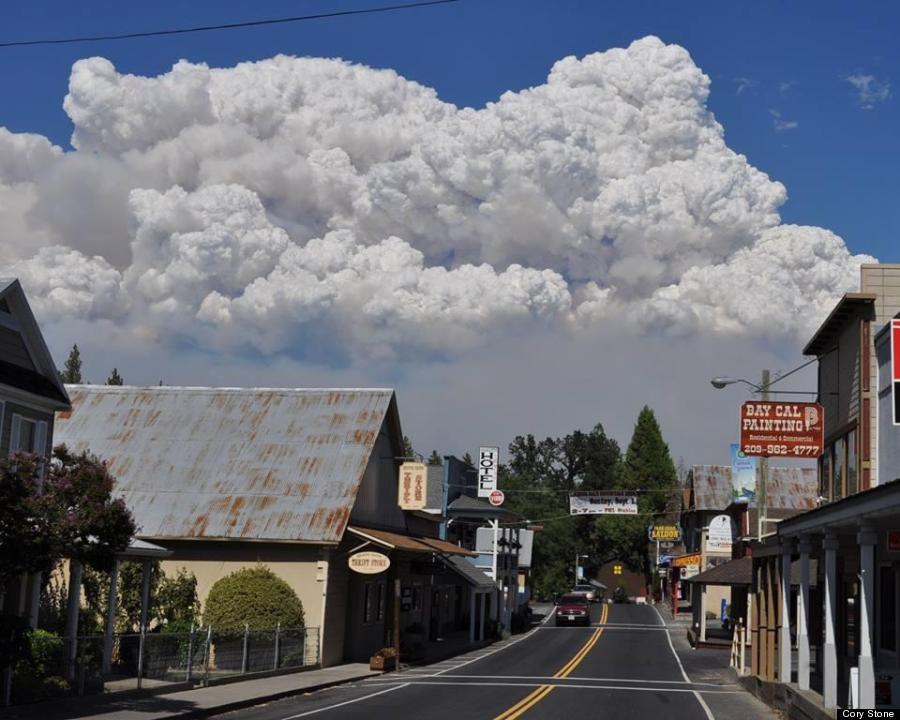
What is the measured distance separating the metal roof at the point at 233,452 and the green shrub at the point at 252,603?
1683 millimetres

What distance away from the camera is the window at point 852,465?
103 feet

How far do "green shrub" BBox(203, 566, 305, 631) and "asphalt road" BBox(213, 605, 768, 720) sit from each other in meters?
3.78

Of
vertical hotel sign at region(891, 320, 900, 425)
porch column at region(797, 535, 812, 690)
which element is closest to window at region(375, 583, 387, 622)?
porch column at region(797, 535, 812, 690)

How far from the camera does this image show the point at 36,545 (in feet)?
65.4

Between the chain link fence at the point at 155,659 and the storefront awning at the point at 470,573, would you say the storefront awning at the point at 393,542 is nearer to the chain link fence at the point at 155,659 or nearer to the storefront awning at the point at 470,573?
the chain link fence at the point at 155,659

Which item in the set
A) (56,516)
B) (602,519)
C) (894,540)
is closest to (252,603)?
(56,516)

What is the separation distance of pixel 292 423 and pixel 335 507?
5986 mm

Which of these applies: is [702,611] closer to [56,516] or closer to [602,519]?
[56,516]

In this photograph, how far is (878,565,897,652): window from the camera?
27.8 meters

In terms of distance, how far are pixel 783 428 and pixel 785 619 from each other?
5.92 metres

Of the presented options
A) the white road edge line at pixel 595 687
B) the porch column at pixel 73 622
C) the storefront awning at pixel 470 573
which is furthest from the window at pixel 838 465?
the storefront awning at pixel 470 573

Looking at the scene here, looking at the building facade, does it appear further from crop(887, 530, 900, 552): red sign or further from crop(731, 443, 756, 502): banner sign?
crop(731, 443, 756, 502): banner sign

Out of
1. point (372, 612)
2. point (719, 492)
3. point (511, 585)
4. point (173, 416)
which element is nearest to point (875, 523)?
point (372, 612)

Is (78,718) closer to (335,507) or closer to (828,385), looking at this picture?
(335,507)
